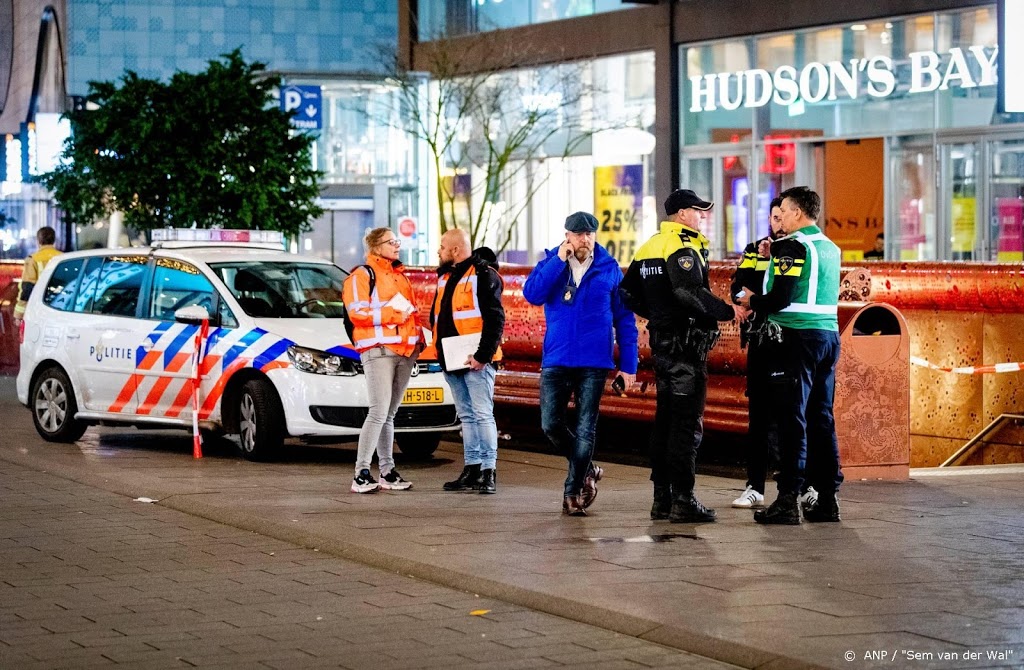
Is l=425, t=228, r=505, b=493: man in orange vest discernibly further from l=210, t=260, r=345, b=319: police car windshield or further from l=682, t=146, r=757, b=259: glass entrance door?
l=682, t=146, r=757, b=259: glass entrance door

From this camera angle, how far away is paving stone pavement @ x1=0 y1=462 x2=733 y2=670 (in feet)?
21.6

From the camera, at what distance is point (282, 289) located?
1371cm

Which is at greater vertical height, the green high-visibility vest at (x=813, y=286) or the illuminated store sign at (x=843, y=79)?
the illuminated store sign at (x=843, y=79)

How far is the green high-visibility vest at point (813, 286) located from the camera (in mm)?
9391

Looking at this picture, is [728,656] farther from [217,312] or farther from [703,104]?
[703,104]

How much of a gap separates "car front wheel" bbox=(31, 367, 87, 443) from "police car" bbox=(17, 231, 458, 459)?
0.01 metres

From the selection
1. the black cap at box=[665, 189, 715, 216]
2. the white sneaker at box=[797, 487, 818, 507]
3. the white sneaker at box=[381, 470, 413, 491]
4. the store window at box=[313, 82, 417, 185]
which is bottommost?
the white sneaker at box=[381, 470, 413, 491]

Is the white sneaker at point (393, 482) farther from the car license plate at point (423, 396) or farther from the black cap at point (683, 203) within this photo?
the black cap at point (683, 203)

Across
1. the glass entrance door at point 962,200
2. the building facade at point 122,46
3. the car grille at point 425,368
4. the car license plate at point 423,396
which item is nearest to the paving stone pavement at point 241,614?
the car license plate at point 423,396

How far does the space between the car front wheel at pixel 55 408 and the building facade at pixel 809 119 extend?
1393 centimetres

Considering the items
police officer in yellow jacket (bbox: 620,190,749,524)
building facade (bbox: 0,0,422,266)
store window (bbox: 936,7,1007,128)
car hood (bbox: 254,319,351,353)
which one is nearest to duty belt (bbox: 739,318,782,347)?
police officer in yellow jacket (bbox: 620,190,749,524)

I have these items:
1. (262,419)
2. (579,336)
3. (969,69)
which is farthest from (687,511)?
(969,69)

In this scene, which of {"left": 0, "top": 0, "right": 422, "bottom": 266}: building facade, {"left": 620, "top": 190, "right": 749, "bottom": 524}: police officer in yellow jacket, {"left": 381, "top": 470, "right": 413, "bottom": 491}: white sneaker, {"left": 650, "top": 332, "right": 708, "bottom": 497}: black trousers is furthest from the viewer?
{"left": 0, "top": 0, "right": 422, "bottom": 266}: building facade

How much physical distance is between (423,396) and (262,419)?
1243 mm
